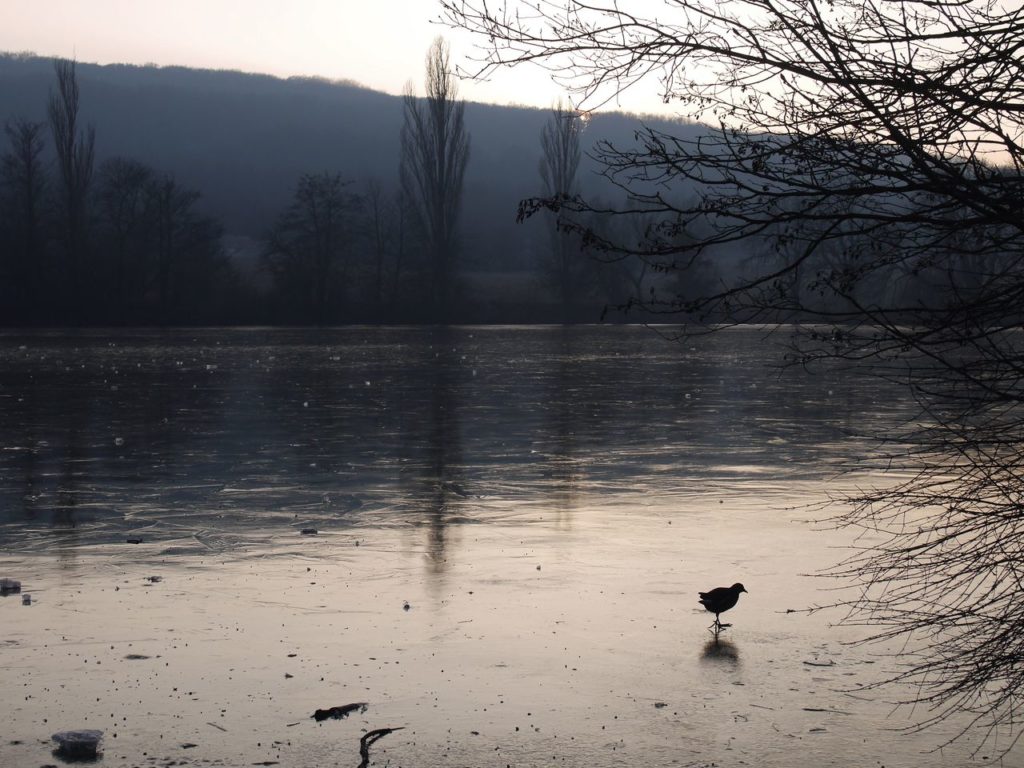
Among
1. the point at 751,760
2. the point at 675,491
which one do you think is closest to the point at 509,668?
the point at 751,760

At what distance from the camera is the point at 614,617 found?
7.97 m

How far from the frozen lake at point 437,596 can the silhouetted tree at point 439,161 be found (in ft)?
208

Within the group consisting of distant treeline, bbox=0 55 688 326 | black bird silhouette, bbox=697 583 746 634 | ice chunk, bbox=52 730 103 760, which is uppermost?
distant treeline, bbox=0 55 688 326

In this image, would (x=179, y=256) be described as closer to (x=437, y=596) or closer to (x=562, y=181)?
(x=562, y=181)

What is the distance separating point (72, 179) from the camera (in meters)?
80.2

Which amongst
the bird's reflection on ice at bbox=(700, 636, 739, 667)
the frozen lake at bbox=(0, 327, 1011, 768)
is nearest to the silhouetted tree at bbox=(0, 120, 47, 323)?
the frozen lake at bbox=(0, 327, 1011, 768)

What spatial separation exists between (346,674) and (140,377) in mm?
25846

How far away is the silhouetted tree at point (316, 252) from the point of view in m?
87.3

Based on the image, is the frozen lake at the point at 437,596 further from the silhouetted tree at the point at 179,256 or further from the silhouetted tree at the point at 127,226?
the silhouetted tree at the point at 127,226

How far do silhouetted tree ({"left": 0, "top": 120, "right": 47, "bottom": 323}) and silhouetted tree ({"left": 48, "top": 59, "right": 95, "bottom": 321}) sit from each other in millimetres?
1881

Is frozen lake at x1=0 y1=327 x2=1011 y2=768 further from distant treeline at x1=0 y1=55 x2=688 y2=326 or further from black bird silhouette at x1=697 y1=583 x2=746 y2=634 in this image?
distant treeline at x1=0 y1=55 x2=688 y2=326

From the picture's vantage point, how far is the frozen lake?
19.5 ft

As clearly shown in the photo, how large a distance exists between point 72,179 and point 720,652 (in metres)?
79.5

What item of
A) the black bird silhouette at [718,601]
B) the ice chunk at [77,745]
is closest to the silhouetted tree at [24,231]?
the black bird silhouette at [718,601]
